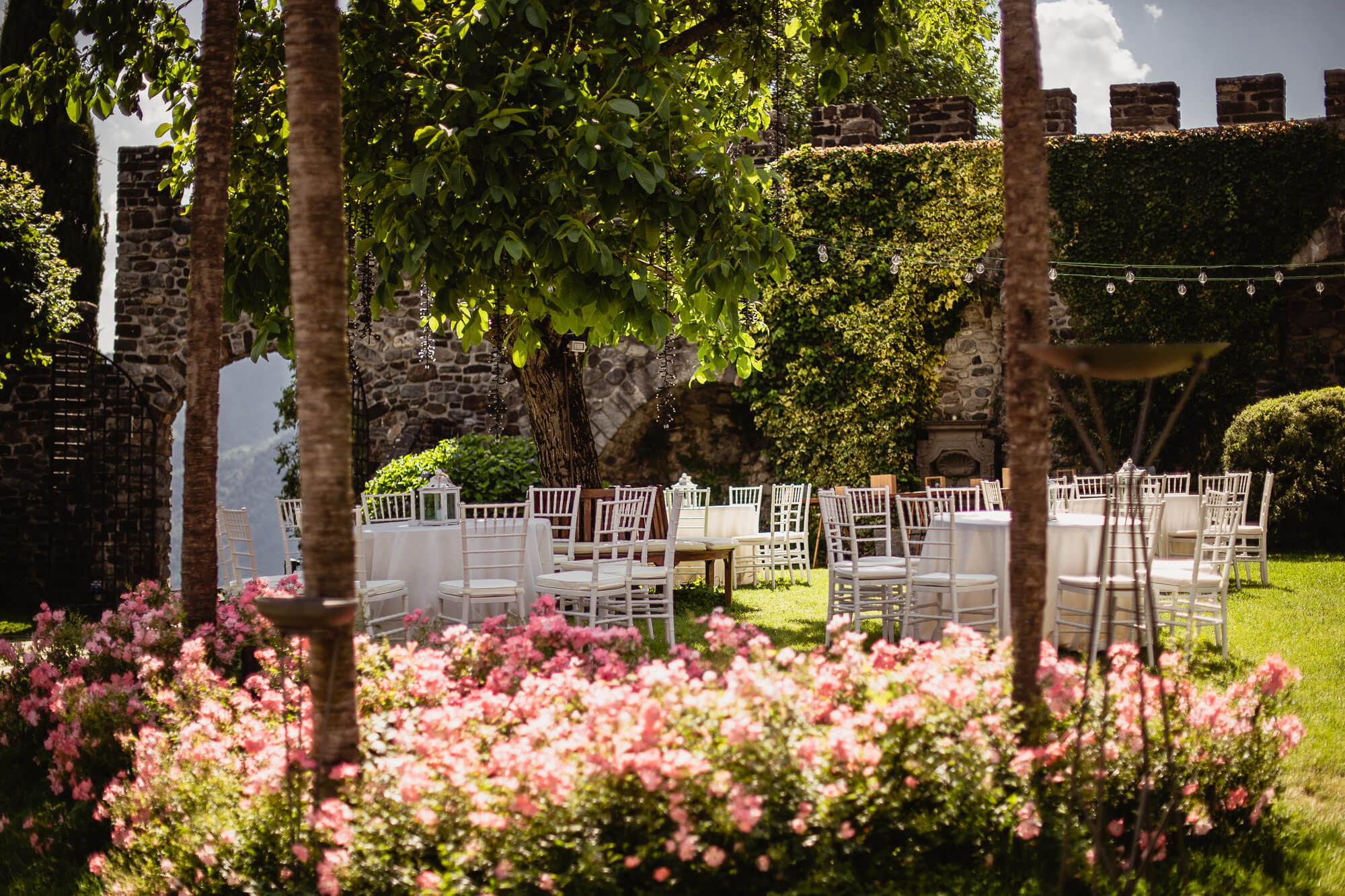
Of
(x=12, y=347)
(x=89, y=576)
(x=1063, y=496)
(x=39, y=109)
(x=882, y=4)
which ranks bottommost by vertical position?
(x=89, y=576)

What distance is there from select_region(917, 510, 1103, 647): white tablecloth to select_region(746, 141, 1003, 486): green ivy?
5371 mm

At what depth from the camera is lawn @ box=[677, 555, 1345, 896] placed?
104 inches

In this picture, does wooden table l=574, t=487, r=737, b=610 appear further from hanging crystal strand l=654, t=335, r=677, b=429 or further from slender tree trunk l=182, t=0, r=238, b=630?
slender tree trunk l=182, t=0, r=238, b=630

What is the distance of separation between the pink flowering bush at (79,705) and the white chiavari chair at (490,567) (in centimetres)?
107

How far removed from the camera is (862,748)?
211cm

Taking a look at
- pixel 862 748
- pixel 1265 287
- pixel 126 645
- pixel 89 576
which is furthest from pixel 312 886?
pixel 1265 287

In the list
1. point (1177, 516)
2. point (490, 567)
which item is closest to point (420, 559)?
point (490, 567)

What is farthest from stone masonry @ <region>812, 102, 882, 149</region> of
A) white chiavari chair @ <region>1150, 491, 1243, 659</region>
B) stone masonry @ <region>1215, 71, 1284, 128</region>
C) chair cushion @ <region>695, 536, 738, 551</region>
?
white chiavari chair @ <region>1150, 491, 1243, 659</region>

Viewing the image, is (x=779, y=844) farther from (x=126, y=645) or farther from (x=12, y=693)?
(x=12, y=693)

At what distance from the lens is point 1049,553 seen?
17.6 ft

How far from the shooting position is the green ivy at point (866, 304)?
11.0 m

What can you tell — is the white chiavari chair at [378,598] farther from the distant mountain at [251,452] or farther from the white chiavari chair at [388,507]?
the distant mountain at [251,452]

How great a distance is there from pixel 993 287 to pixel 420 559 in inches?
294

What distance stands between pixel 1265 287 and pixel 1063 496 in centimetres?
429
